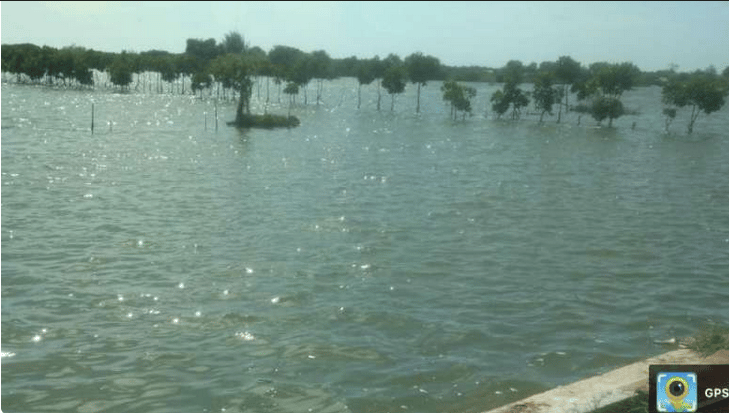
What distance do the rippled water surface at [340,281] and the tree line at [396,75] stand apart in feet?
19.9

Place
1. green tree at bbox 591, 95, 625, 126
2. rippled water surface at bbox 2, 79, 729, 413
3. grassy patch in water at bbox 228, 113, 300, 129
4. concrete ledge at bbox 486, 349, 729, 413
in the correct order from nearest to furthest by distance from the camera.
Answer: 1. concrete ledge at bbox 486, 349, 729, 413
2. rippled water surface at bbox 2, 79, 729, 413
3. grassy patch in water at bbox 228, 113, 300, 129
4. green tree at bbox 591, 95, 625, 126

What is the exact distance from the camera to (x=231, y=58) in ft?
218

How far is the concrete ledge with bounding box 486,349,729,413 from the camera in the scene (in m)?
5.41

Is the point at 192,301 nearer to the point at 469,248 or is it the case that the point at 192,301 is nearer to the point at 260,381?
the point at 260,381

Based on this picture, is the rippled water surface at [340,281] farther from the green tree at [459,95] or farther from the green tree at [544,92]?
the green tree at [459,95]

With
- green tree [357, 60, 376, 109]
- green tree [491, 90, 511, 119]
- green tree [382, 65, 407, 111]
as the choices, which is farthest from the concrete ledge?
green tree [357, 60, 376, 109]

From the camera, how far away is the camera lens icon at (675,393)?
5066 mm

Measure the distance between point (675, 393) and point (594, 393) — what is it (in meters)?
0.68

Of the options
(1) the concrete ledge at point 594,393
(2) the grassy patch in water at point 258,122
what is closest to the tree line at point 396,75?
(2) the grassy patch in water at point 258,122

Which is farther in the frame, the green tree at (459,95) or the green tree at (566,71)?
the green tree at (459,95)

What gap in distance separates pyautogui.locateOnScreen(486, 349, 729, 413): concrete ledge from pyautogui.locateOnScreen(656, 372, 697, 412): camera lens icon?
342 mm

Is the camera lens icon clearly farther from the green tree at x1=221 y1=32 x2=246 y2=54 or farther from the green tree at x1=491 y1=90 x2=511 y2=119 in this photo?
the green tree at x1=221 y1=32 x2=246 y2=54

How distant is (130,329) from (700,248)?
1079cm

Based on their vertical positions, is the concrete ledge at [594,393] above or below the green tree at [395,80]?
below
